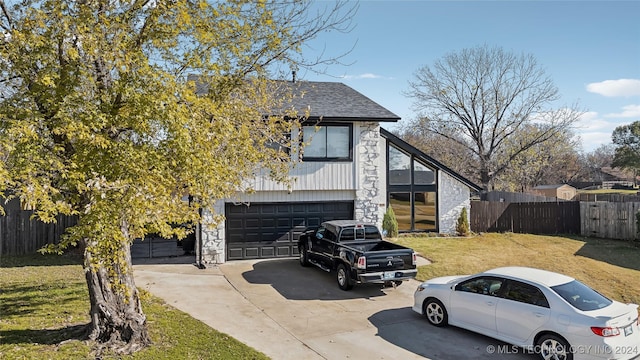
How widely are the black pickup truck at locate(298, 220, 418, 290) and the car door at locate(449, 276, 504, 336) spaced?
98.5 inches

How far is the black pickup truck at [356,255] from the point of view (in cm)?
1102

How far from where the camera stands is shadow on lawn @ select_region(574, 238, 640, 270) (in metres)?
15.3

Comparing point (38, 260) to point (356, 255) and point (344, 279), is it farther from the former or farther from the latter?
point (356, 255)

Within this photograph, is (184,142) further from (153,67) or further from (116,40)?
(116,40)

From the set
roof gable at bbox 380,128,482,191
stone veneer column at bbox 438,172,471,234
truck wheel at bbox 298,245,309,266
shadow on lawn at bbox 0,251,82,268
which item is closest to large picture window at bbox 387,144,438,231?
roof gable at bbox 380,128,482,191

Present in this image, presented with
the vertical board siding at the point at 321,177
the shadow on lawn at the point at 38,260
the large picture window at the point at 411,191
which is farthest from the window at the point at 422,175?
the shadow on lawn at the point at 38,260

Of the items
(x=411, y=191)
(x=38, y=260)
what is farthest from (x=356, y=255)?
(x=38, y=260)

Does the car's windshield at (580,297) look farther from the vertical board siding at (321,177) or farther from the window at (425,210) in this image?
the window at (425,210)

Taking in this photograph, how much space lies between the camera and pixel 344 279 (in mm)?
11711

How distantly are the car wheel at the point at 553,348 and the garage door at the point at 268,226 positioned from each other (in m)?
9.91

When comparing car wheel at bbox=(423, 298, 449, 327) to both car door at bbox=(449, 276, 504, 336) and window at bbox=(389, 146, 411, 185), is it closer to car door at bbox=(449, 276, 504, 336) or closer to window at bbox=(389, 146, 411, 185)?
car door at bbox=(449, 276, 504, 336)

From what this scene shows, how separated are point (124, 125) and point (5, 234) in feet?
42.4

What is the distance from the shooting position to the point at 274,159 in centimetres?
1116

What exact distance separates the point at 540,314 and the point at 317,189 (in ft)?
32.0
